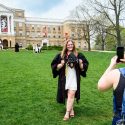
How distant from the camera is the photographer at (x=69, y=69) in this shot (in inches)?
350

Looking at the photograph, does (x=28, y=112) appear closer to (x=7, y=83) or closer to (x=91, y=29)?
(x=7, y=83)

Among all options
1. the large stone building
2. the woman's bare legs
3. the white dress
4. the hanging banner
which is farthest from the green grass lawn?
the hanging banner

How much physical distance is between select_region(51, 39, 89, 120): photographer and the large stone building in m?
110

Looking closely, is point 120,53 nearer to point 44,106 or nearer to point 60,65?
point 60,65

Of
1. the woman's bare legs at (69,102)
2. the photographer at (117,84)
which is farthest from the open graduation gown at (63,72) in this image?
the photographer at (117,84)

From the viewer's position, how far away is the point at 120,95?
13.2ft

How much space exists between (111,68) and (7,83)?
11.8 metres

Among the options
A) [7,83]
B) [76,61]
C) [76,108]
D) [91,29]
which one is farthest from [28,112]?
[91,29]

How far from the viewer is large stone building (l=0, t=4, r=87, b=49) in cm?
Result: 12038

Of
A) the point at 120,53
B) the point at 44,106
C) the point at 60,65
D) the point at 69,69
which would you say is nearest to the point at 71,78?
the point at 69,69

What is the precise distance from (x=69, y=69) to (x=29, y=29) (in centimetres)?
12868

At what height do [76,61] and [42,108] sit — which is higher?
[76,61]

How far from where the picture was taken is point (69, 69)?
8977 millimetres

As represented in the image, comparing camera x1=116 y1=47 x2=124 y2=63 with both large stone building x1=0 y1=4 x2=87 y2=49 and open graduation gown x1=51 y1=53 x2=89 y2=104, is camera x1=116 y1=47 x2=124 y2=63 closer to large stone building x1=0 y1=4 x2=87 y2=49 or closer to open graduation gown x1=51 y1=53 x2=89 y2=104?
open graduation gown x1=51 y1=53 x2=89 y2=104
